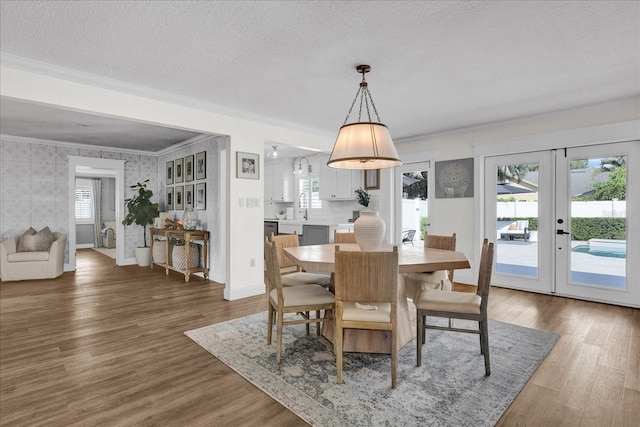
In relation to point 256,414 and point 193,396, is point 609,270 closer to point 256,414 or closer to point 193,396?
point 256,414

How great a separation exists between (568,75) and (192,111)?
3.80 m

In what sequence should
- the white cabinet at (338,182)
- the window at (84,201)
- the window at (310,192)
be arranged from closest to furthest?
the white cabinet at (338,182) → the window at (310,192) → the window at (84,201)

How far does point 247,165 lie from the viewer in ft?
14.2

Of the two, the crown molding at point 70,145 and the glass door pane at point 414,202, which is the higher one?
the crown molding at point 70,145

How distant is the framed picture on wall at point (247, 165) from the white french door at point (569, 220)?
11.0ft

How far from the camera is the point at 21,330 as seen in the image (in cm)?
310

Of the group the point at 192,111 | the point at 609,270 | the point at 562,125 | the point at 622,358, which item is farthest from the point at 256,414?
the point at 562,125

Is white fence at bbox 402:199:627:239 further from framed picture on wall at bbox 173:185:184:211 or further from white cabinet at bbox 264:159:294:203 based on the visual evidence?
framed picture on wall at bbox 173:185:184:211

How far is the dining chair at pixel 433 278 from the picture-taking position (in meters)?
3.06

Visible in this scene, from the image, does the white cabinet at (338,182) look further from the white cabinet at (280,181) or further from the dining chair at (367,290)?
the dining chair at (367,290)

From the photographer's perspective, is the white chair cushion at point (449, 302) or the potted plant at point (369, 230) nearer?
the white chair cushion at point (449, 302)

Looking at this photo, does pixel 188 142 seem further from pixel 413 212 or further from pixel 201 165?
pixel 413 212

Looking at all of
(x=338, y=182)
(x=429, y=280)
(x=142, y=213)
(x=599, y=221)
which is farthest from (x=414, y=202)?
(x=142, y=213)

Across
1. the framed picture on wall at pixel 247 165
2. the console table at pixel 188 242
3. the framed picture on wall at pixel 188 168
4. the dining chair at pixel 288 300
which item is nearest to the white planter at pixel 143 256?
the console table at pixel 188 242
